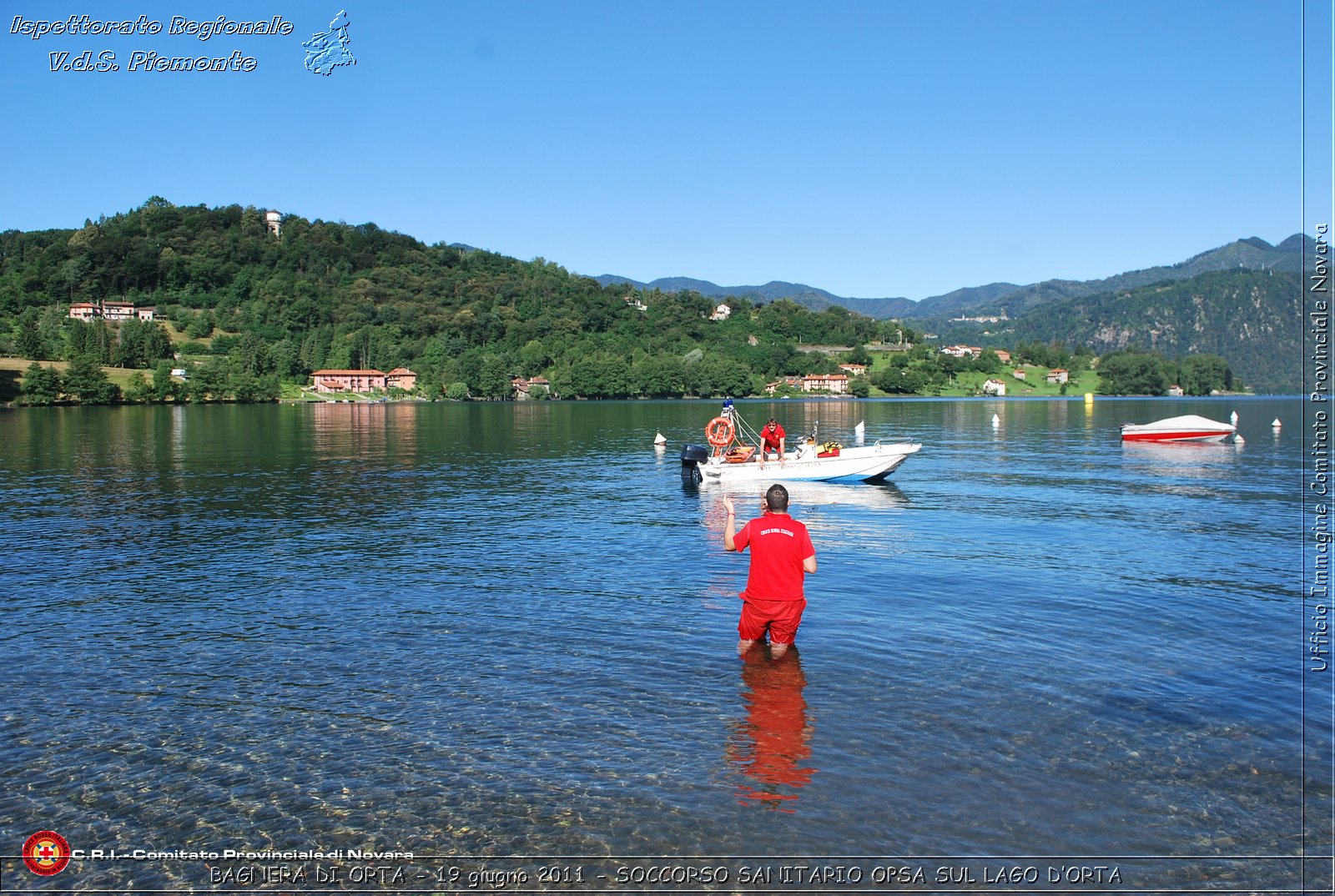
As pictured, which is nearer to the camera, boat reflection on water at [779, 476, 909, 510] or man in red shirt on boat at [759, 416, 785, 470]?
boat reflection on water at [779, 476, 909, 510]

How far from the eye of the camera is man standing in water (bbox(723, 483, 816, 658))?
1225cm

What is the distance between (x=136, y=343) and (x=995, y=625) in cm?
20593

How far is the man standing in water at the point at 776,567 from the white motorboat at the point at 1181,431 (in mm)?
62611

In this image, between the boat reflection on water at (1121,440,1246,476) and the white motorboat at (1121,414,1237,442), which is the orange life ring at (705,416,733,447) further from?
the white motorboat at (1121,414,1237,442)

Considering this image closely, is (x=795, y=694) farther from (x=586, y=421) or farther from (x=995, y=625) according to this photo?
(x=586, y=421)

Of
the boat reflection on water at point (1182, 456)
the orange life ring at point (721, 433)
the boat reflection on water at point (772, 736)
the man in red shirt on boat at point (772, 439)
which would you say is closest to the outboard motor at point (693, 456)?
the orange life ring at point (721, 433)

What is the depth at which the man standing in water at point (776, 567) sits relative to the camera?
12250 mm

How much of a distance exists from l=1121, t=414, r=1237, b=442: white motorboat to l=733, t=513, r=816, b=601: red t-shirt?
62702mm

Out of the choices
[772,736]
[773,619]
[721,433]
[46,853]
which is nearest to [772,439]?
[721,433]

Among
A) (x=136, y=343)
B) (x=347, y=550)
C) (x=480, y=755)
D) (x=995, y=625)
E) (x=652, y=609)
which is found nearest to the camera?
(x=480, y=755)

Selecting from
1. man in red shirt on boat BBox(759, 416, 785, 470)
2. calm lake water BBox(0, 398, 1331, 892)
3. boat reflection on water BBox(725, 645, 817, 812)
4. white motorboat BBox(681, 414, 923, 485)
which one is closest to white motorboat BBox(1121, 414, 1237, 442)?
white motorboat BBox(681, 414, 923, 485)

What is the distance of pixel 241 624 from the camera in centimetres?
1523

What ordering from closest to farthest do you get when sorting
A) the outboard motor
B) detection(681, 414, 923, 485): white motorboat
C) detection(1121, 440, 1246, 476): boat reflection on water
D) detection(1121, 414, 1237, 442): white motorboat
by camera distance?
detection(681, 414, 923, 485): white motorboat < the outboard motor < detection(1121, 440, 1246, 476): boat reflection on water < detection(1121, 414, 1237, 442): white motorboat

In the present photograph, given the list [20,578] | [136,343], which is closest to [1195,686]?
[20,578]
